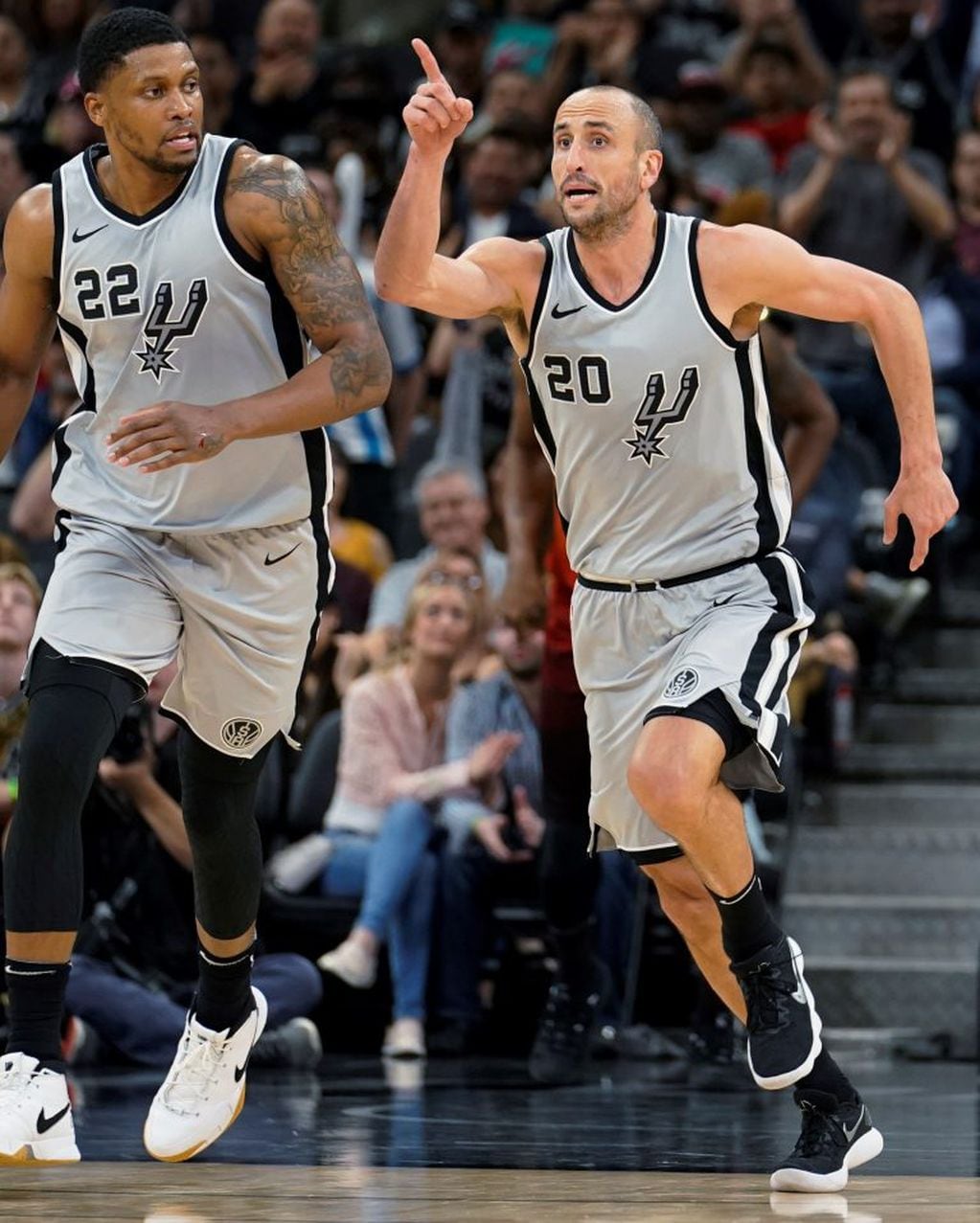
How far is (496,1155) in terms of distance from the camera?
493 centimetres

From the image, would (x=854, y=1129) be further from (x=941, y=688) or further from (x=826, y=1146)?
(x=941, y=688)

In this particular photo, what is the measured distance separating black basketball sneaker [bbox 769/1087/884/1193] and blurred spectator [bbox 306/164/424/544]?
17.8ft

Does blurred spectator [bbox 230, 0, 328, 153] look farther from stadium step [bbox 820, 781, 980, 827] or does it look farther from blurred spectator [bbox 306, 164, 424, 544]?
stadium step [bbox 820, 781, 980, 827]

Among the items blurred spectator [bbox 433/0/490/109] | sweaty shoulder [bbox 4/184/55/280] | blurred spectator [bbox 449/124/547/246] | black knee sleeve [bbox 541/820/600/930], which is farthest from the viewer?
blurred spectator [bbox 433/0/490/109]

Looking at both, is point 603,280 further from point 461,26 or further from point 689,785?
point 461,26

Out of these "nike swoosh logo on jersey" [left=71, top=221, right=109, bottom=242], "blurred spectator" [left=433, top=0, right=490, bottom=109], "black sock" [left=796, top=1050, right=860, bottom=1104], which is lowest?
"black sock" [left=796, top=1050, right=860, bottom=1104]

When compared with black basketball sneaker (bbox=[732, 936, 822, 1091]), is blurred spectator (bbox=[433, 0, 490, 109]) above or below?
above

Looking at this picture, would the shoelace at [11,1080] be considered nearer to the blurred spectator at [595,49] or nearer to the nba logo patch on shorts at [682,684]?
the nba logo patch on shorts at [682,684]

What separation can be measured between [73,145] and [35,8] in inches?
82.6

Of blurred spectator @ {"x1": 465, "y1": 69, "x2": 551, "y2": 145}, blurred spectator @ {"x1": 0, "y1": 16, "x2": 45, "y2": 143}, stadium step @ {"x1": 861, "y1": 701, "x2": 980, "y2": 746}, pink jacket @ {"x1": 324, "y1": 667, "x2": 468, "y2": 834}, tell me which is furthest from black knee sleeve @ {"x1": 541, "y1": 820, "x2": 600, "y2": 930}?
blurred spectator @ {"x1": 0, "y1": 16, "x2": 45, "y2": 143}

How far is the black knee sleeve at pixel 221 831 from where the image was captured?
4887mm

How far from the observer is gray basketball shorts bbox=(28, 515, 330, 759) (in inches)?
181

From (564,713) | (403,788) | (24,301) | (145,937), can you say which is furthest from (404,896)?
(24,301)

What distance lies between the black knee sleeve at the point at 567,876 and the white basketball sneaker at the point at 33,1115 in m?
2.70
